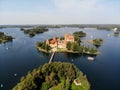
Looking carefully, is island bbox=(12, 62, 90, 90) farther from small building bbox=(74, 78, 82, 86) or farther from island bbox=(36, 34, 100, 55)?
island bbox=(36, 34, 100, 55)

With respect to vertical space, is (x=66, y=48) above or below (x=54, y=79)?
below

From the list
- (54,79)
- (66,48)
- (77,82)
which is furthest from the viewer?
(66,48)

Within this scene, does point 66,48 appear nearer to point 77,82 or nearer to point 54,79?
point 77,82

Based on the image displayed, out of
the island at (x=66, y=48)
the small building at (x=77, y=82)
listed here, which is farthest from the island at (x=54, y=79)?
the island at (x=66, y=48)

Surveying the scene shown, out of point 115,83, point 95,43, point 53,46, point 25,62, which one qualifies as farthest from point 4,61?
point 95,43

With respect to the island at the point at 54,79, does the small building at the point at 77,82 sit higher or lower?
lower

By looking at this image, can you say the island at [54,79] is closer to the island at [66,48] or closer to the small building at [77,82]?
the small building at [77,82]

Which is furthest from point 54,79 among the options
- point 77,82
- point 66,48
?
point 66,48

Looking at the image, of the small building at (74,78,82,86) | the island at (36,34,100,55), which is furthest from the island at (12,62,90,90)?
the island at (36,34,100,55)

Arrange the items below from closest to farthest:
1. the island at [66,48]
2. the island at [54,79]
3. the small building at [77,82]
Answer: the island at [54,79] → the small building at [77,82] → the island at [66,48]
